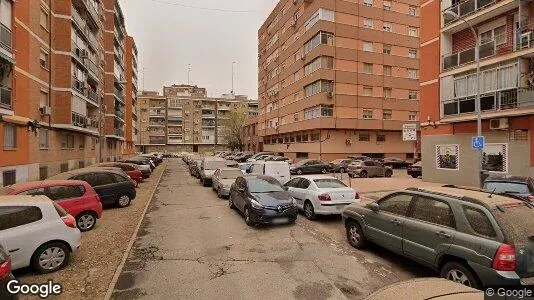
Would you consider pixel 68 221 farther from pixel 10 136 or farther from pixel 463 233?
pixel 10 136

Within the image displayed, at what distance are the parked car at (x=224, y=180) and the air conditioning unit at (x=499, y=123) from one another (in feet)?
44.7

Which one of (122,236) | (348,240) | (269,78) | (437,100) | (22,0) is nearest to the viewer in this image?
(348,240)

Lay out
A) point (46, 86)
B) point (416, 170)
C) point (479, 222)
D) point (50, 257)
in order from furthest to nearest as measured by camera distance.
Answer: point (416, 170) → point (46, 86) → point (50, 257) → point (479, 222)

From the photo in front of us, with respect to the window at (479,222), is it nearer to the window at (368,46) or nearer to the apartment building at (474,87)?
the apartment building at (474,87)

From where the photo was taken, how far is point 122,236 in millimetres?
9164

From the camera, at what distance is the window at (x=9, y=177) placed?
55.7 ft

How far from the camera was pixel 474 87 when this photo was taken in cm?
1877

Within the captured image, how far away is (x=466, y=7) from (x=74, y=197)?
2205 cm

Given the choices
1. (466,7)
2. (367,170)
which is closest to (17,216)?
(466,7)

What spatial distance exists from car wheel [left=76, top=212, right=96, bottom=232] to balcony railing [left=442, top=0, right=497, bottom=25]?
1986 cm

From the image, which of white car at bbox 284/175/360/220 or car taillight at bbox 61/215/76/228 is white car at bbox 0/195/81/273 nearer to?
car taillight at bbox 61/215/76/228

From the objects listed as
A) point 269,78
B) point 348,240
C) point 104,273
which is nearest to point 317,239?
point 348,240

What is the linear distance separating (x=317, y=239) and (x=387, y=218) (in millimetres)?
2456

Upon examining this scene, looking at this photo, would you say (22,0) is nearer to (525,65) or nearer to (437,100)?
(437,100)
